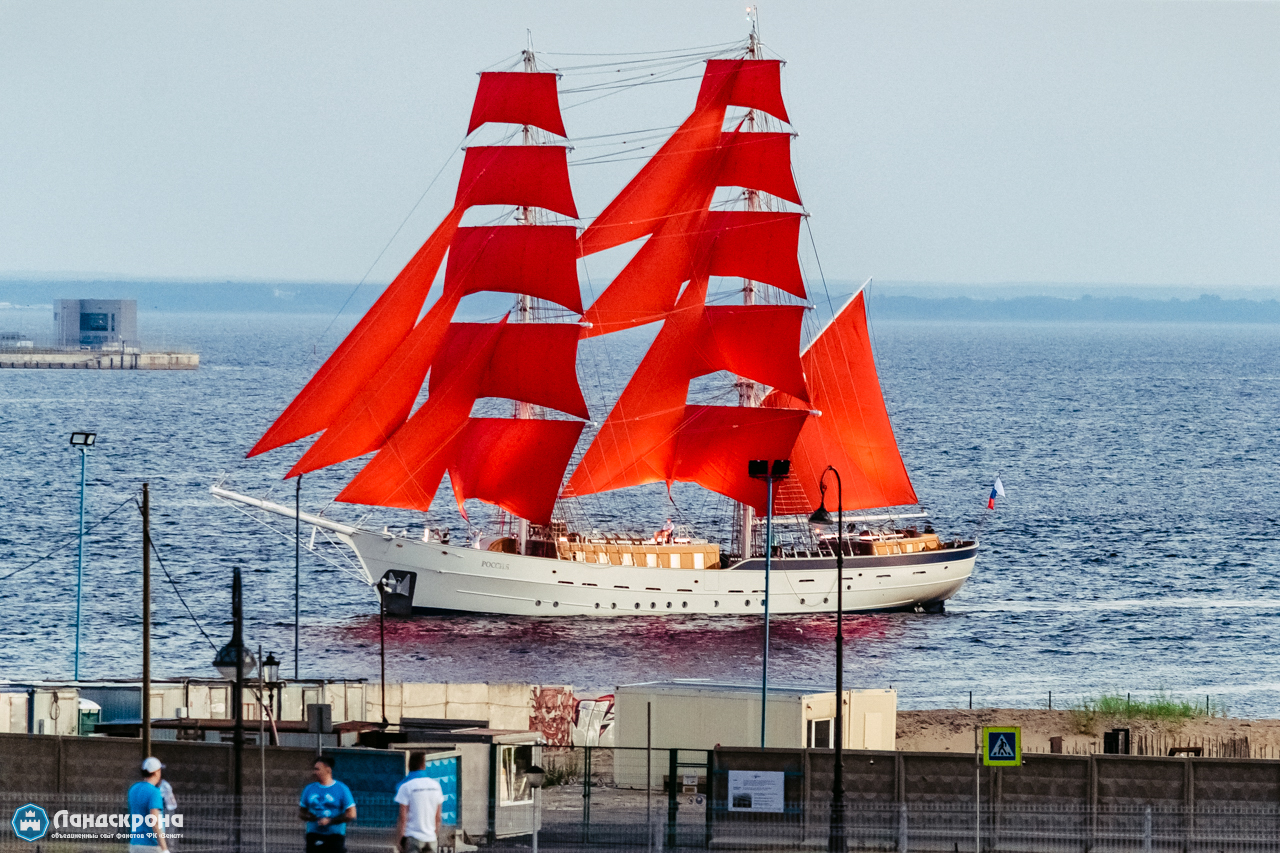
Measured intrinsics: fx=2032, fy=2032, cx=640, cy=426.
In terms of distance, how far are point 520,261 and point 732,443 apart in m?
9.53

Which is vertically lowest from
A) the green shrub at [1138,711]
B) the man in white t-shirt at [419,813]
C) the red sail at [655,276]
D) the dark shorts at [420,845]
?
the green shrub at [1138,711]

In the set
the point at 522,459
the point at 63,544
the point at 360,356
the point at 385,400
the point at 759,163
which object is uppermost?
the point at 759,163

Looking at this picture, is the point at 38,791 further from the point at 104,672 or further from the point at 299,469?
the point at 299,469

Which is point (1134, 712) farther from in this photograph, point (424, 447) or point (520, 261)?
Result: point (520, 261)

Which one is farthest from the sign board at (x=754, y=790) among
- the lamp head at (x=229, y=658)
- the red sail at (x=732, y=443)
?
the red sail at (x=732, y=443)

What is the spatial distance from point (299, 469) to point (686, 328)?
15.4 metres

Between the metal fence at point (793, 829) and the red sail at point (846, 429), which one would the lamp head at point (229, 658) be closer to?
the metal fence at point (793, 829)

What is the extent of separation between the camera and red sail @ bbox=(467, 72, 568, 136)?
67.4 meters

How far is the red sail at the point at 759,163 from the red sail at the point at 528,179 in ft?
17.2

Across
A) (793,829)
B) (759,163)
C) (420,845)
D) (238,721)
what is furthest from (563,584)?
(420,845)

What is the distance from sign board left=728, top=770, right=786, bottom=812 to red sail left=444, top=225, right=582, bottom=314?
41354 millimetres

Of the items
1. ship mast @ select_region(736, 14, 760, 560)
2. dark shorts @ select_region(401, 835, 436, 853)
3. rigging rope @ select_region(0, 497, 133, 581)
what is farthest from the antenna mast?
dark shorts @ select_region(401, 835, 436, 853)

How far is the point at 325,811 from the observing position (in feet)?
62.7

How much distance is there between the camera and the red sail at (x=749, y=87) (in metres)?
67.9
